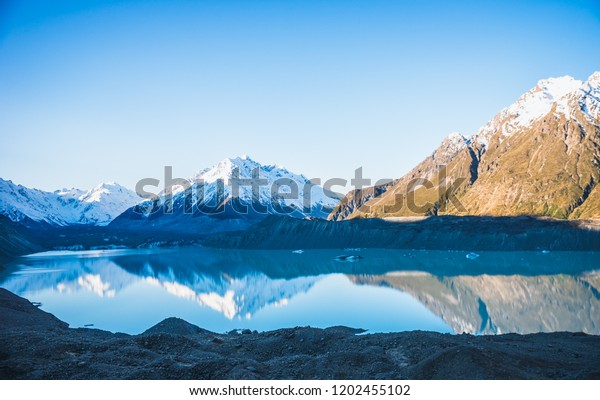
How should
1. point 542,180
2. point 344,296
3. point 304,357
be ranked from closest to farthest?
point 304,357 → point 344,296 → point 542,180

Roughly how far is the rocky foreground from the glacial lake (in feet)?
32.3

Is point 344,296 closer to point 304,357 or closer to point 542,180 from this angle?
point 304,357

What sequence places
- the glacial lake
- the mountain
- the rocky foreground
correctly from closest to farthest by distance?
the rocky foreground
the glacial lake
the mountain

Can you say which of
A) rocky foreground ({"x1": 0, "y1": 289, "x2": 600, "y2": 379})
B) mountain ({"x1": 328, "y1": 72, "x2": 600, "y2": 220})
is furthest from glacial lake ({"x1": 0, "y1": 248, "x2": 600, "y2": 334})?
mountain ({"x1": 328, "y1": 72, "x2": 600, "y2": 220})

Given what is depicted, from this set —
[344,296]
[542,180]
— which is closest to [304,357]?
[344,296]

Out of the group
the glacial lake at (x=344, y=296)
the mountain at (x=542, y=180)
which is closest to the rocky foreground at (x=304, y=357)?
the glacial lake at (x=344, y=296)

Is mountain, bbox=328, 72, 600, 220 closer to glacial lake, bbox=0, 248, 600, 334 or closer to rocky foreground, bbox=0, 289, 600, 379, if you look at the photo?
glacial lake, bbox=0, 248, 600, 334

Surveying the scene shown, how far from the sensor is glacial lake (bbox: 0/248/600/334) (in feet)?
111

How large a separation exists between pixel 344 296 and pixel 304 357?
30.5 metres

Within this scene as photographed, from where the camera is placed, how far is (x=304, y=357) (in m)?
18.1

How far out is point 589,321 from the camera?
31438 millimetres

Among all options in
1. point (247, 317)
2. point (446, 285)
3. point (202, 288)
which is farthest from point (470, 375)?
point (202, 288)

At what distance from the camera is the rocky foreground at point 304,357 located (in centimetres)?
1484
